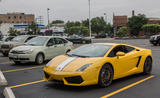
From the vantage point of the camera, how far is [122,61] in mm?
6828

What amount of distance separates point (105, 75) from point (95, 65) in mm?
526

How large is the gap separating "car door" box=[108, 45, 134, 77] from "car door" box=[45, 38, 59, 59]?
5.12m

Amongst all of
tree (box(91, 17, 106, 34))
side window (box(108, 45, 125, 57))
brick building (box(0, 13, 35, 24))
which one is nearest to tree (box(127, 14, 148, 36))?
tree (box(91, 17, 106, 34))

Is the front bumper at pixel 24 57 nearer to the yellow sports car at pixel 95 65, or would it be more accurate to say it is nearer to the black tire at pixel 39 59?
the black tire at pixel 39 59

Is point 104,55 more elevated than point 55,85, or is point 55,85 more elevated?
point 104,55

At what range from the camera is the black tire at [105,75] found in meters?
6.00

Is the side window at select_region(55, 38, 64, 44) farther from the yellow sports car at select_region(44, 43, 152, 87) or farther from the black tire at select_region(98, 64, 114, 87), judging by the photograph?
the black tire at select_region(98, 64, 114, 87)

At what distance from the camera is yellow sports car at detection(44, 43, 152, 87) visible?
5.66 m

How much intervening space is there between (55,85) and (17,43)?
9.35 meters

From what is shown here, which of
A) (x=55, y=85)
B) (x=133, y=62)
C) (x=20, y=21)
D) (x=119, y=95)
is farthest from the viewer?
(x=20, y=21)

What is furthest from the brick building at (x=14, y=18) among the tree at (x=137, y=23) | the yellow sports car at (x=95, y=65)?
the yellow sports car at (x=95, y=65)

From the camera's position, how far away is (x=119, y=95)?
18.0 feet

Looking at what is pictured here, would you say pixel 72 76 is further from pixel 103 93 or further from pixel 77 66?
pixel 103 93

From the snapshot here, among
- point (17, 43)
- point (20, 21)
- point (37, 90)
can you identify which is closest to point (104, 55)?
point (37, 90)
